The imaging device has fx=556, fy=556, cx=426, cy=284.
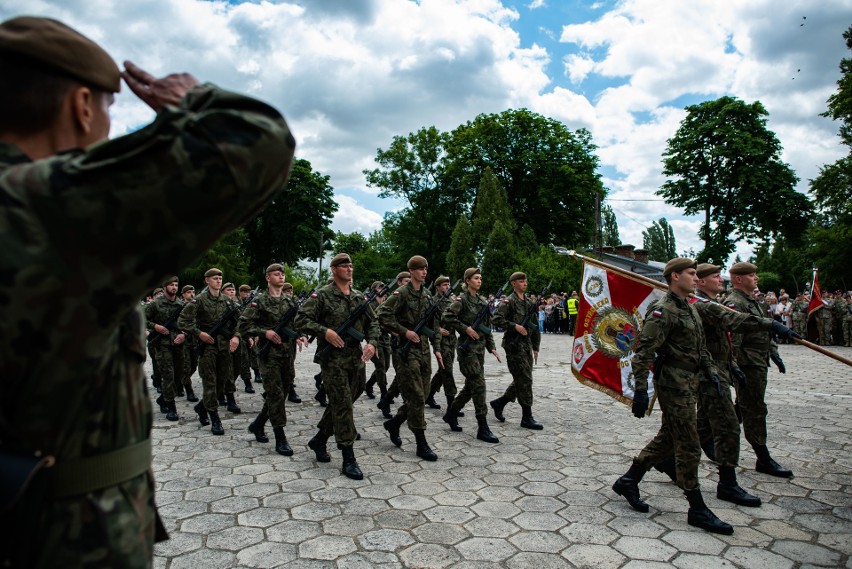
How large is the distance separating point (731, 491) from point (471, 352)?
3665 millimetres

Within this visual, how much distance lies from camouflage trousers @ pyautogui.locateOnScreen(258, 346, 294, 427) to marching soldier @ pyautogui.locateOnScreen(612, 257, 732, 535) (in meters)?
4.00

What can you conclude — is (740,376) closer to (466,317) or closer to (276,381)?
(466,317)

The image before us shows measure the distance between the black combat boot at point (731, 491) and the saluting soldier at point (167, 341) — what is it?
743 centimetres

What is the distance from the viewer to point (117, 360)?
1211 mm

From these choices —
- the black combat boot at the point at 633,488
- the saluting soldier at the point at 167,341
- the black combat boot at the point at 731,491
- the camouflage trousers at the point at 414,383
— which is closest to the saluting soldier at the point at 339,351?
the camouflage trousers at the point at 414,383

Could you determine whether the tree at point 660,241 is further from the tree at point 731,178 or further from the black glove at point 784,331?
the black glove at point 784,331

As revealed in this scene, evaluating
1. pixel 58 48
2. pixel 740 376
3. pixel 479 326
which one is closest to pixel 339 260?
pixel 479 326

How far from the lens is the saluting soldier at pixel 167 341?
8.91 m

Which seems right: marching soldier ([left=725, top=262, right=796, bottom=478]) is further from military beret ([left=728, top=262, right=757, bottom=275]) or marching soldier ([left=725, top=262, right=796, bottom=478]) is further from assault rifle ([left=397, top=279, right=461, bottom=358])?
assault rifle ([left=397, top=279, right=461, bottom=358])

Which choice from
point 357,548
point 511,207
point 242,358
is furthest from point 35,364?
point 511,207

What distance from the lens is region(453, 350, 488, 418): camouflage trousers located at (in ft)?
24.5

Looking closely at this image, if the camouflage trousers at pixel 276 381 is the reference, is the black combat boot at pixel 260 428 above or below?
below

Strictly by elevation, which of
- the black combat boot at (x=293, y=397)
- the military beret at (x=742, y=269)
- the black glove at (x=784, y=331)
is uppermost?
the military beret at (x=742, y=269)

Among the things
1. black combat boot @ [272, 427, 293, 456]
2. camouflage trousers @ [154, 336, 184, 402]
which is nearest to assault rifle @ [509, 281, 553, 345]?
black combat boot @ [272, 427, 293, 456]
